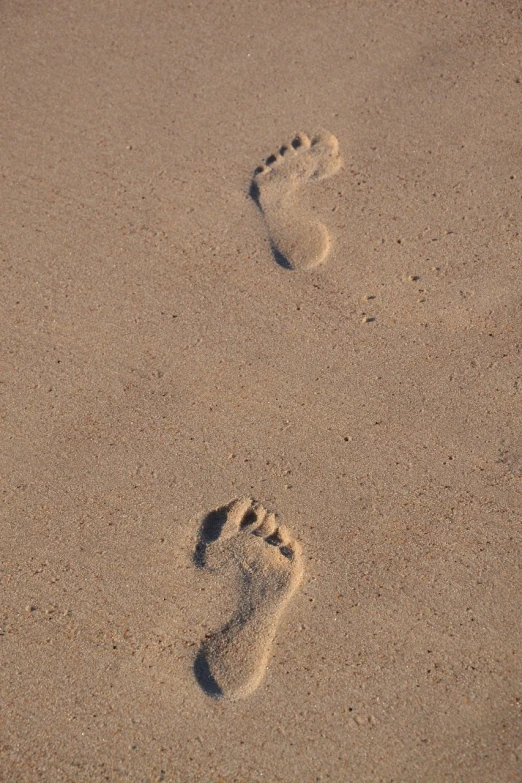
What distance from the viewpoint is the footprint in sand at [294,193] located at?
2949mm

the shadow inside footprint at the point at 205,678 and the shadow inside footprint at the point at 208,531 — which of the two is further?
the shadow inside footprint at the point at 208,531

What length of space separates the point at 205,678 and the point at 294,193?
76.9 inches

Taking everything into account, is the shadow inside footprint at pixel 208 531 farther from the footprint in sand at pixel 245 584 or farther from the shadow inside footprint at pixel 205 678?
the shadow inside footprint at pixel 205 678

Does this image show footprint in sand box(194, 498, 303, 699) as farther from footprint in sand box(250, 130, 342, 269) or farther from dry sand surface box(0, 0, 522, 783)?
footprint in sand box(250, 130, 342, 269)

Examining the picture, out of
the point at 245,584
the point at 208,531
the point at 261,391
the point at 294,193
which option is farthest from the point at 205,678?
the point at 294,193

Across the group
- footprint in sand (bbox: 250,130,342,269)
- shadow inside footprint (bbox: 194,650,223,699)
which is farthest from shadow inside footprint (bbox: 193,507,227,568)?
footprint in sand (bbox: 250,130,342,269)

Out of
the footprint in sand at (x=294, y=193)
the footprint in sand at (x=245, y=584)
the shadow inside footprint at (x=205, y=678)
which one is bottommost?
the shadow inside footprint at (x=205, y=678)

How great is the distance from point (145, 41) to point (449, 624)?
2784 mm

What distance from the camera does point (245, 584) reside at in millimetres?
2615

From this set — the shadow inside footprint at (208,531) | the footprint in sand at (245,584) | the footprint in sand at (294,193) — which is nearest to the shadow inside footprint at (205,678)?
the footprint in sand at (245,584)

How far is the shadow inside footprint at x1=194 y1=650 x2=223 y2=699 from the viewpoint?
99.6 inches

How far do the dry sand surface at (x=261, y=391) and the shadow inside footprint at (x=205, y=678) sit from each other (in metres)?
0.01

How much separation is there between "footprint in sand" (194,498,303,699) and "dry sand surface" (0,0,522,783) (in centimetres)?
1

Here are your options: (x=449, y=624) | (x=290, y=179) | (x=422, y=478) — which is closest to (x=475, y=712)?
(x=449, y=624)
